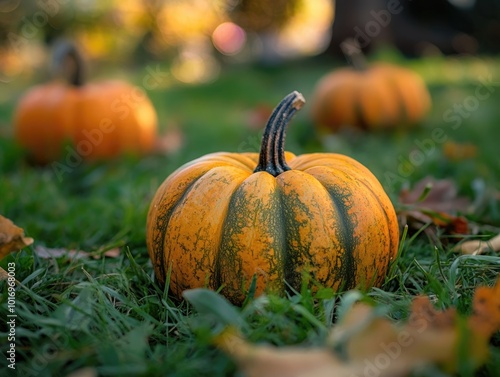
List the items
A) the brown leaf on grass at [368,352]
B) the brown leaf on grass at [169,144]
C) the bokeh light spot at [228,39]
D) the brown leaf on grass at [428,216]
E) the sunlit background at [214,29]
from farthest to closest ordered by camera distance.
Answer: the bokeh light spot at [228,39] < the sunlit background at [214,29] < the brown leaf on grass at [169,144] < the brown leaf on grass at [428,216] < the brown leaf on grass at [368,352]

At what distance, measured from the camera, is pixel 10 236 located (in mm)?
1759

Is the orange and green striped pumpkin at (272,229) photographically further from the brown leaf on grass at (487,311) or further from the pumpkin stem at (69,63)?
the pumpkin stem at (69,63)

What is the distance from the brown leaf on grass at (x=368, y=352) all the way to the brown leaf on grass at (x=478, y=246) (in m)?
0.79

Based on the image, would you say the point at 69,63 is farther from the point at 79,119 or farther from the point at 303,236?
the point at 303,236

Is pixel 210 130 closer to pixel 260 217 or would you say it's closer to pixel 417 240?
pixel 417 240

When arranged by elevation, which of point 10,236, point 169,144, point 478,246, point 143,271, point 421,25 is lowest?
point 421,25

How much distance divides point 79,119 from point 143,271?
2.24 meters

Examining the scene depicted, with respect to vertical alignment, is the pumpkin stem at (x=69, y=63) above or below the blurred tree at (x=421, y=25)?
above

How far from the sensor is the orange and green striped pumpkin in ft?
5.40

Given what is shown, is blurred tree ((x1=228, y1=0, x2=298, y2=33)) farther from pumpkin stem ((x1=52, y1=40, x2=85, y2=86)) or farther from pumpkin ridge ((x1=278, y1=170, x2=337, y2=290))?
pumpkin ridge ((x1=278, y1=170, x2=337, y2=290))

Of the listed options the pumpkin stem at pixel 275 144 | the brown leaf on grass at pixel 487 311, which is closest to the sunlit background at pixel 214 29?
the pumpkin stem at pixel 275 144

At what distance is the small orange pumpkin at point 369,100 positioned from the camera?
190 inches

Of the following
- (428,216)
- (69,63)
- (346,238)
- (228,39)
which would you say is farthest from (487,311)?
(228,39)

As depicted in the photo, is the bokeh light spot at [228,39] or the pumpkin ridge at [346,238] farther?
the bokeh light spot at [228,39]
